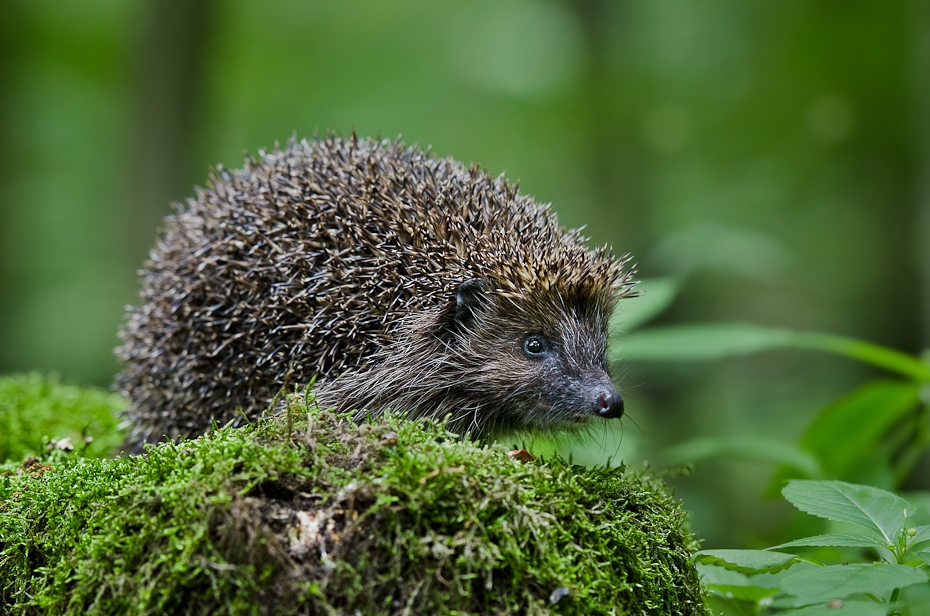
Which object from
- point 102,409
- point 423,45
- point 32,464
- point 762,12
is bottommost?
point 32,464

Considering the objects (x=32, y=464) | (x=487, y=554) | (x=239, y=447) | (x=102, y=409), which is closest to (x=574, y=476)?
(x=487, y=554)

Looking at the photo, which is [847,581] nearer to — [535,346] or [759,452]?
[535,346]

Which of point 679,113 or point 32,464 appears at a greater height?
point 679,113

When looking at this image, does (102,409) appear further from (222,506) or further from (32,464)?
(222,506)

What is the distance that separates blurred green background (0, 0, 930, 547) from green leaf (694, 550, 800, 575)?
800 cm

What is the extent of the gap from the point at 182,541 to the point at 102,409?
4915 millimetres

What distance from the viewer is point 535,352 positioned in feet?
17.1

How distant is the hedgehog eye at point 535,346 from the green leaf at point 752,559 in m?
1.84

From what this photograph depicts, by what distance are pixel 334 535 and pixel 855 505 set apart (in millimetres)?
2384

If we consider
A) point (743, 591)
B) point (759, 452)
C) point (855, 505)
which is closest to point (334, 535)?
point (743, 591)

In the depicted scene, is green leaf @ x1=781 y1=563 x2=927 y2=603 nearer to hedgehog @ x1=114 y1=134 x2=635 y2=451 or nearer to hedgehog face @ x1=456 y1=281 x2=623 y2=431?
hedgehog @ x1=114 y1=134 x2=635 y2=451

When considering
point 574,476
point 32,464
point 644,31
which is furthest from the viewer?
point 644,31

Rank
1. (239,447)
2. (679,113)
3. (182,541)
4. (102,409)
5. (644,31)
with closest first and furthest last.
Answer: (182,541) < (239,447) < (102,409) < (679,113) < (644,31)

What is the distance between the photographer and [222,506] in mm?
3195
